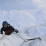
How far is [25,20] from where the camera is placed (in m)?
7.57

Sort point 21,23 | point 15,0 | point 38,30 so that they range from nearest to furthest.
→ point 38,30 < point 21,23 < point 15,0

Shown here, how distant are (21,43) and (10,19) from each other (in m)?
4.48

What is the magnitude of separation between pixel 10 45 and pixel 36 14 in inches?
195

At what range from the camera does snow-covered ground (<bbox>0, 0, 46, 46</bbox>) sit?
11.2 ft

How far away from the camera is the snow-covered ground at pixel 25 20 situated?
11.2 feet

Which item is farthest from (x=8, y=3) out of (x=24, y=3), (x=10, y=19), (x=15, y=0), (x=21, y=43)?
(x=21, y=43)

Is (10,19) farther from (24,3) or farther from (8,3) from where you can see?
(8,3)

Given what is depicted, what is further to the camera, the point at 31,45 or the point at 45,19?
the point at 45,19

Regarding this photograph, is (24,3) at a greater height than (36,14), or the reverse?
(24,3)

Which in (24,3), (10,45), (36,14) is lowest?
(10,45)

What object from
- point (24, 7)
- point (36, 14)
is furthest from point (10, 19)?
point (24, 7)

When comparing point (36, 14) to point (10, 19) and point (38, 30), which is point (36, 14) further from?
point (38, 30)

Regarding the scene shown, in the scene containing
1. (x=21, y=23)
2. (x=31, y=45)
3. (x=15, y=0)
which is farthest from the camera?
(x=15, y=0)

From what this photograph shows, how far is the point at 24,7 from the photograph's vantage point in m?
9.81
